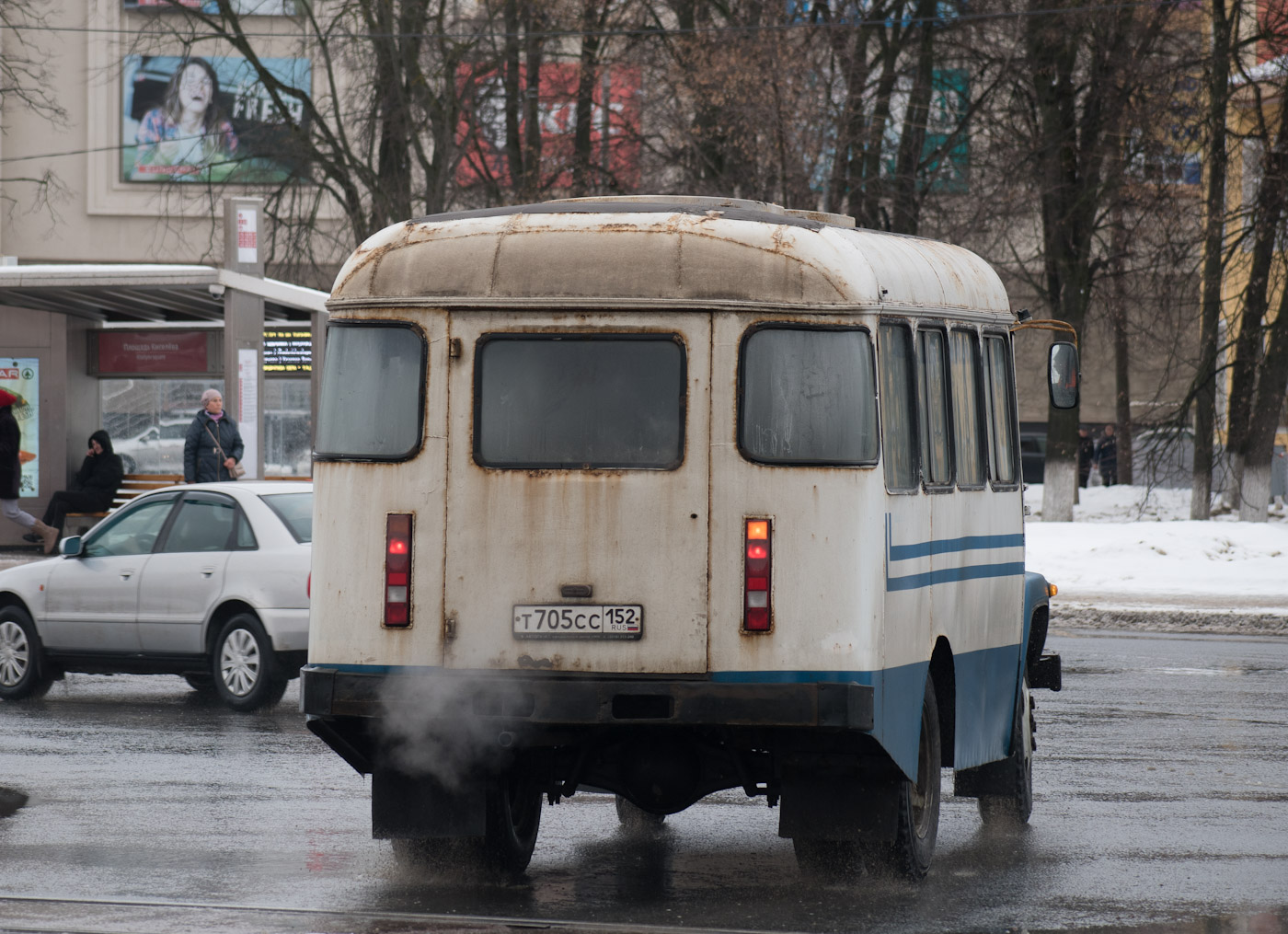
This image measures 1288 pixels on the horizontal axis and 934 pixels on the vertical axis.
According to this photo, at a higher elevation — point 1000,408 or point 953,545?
point 1000,408

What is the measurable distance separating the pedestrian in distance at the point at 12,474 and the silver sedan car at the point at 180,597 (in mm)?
9173

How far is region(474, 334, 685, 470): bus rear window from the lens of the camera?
6.77 m

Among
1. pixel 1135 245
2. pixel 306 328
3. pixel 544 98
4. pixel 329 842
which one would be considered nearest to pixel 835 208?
pixel 1135 245

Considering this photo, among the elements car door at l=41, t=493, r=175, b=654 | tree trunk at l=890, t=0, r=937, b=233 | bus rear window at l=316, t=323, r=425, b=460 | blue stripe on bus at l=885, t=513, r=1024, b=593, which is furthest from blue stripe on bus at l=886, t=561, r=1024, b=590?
tree trunk at l=890, t=0, r=937, b=233

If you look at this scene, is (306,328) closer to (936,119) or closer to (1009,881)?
(936,119)

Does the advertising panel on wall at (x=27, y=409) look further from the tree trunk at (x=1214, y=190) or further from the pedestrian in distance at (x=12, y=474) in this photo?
the tree trunk at (x=1214, y=190)

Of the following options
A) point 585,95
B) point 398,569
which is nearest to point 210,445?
point 398,569

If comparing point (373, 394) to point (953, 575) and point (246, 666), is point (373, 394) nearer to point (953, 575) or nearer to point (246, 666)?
point (953, 575)

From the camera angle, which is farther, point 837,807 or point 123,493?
point 123,493

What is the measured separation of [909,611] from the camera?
706 cm

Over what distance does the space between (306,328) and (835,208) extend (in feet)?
28.1

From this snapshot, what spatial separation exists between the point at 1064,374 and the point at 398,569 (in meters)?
3.61

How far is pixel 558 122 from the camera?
34.8 metres

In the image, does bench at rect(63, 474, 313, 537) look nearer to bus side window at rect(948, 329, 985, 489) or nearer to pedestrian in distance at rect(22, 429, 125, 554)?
pedestrian in distance at rect(22, 429, 125, 554)
